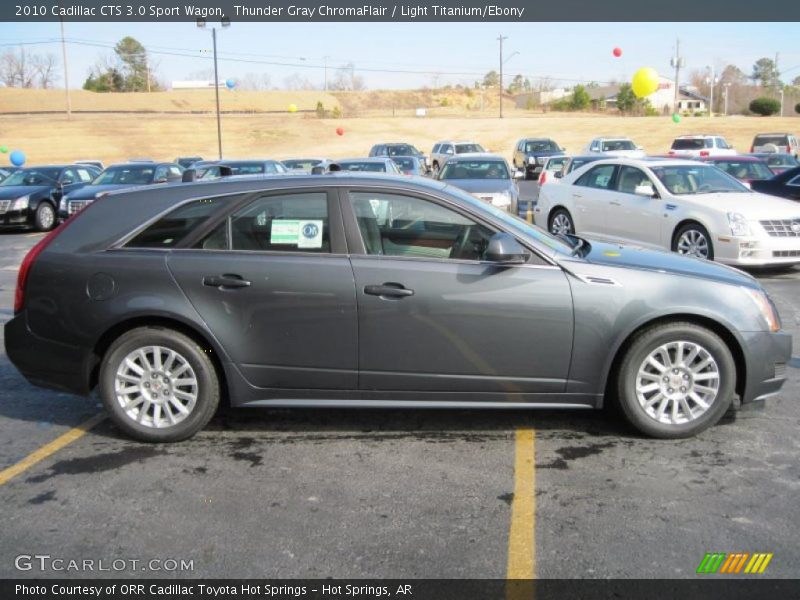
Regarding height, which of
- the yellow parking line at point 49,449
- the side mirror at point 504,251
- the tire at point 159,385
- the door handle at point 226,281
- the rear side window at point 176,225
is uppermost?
the rear side window at point 176,225

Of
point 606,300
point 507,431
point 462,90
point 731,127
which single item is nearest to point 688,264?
point 606,300

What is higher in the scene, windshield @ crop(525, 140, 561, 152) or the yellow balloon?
the yellow balloon

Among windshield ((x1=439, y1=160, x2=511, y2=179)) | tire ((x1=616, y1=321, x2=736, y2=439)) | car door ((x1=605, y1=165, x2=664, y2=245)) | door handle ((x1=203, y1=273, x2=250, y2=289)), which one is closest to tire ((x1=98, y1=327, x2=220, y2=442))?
door handle ((x1=203, y1=273, x2=250, y2=289))

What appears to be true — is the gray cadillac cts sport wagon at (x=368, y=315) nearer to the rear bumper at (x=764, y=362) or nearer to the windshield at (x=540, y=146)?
the rear bumper at (x=764, y=362)

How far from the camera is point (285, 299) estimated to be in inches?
187

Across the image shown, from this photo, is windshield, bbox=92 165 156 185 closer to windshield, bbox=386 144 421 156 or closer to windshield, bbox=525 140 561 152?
windshield, bbox=386 144 421 156

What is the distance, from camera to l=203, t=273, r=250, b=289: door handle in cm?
476

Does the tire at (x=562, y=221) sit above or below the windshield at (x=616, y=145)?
below

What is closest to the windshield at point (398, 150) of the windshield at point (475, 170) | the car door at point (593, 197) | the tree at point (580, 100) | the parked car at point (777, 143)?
the parked car at point (777, 143)

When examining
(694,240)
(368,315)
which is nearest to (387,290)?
(368,315)

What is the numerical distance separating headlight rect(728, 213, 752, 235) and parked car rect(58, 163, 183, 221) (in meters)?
12.4

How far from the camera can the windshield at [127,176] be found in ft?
61.1

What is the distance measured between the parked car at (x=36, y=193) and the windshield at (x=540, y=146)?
21516mm

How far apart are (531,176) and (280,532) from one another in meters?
31.5
